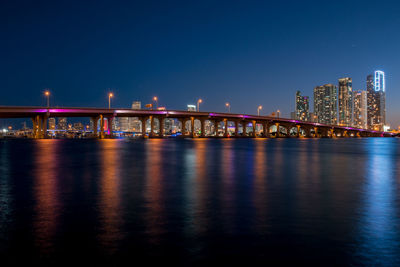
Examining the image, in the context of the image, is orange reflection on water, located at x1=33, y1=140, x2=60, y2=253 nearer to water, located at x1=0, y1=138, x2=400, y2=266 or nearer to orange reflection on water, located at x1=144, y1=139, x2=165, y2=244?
water, located at x1=0, y1=138, x2=400, y2=266

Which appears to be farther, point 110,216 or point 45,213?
point 45,213

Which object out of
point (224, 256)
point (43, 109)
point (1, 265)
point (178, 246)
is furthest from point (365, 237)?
point (43, 109)

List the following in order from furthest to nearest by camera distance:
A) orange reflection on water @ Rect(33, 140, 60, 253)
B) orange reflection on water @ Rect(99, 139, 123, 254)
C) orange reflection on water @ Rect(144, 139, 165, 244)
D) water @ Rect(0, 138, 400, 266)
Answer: orange reflection on water @ Rect(144, 139, 165, 244), orange reflection on water @ Rect(33, 140, 60, 253), orange reflection on water @ Rect(99, 139, 123, 254), water @ Rect(0, 138, 400, 266)

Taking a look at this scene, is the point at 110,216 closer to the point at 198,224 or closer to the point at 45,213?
the point at 45,213

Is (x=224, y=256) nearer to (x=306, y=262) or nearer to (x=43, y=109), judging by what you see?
(x=306, y=262)

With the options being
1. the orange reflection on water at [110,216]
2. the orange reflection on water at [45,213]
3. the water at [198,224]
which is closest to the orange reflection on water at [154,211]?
the water at [198,224]

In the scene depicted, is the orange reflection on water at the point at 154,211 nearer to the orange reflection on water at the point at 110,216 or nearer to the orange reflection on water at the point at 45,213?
the orange reflection on water at the point at 110,216

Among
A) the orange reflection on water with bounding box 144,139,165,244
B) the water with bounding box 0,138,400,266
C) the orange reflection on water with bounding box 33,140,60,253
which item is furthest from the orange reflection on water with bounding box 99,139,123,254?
the orange reflection on water with bounding box 33,140,60,253

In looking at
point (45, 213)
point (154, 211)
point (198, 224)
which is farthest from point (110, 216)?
point (198, 224)

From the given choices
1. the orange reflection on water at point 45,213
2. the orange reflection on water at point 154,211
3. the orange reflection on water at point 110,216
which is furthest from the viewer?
the orange reflection on water at point 154,211

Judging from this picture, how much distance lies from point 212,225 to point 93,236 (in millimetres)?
2791

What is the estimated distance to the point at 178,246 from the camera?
6.24 m

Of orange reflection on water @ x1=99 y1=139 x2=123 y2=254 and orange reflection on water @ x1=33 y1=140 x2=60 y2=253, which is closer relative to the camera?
orange reflection on water @ x1=99 y1=139 x2=123 y2=254

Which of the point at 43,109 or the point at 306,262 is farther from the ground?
the point at 43,109
